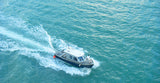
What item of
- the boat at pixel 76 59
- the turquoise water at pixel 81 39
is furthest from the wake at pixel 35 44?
the boat at pixel 76 59

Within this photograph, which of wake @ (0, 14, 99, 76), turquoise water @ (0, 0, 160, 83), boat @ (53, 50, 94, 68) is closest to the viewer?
turquoise water @ (0, 0, 160, 83)

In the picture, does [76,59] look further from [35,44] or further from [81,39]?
[35,44]

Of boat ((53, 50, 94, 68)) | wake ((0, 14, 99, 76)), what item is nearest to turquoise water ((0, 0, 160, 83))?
wake ((0, 14, 99, 76))

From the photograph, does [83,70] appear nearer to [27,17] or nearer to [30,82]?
[30,82]

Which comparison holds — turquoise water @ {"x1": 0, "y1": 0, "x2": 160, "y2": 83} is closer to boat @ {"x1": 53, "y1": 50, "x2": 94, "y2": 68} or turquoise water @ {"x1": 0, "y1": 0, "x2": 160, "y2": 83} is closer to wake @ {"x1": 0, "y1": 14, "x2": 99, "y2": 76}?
wake @ {"x1": 0, "y1": 14, "x2": 99, "y2": 76}

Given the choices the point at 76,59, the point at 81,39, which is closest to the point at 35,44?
the point at 81,39

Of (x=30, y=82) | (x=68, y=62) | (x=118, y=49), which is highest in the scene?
(x=118, y=49)

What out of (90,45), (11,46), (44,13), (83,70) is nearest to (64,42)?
(90,45)
